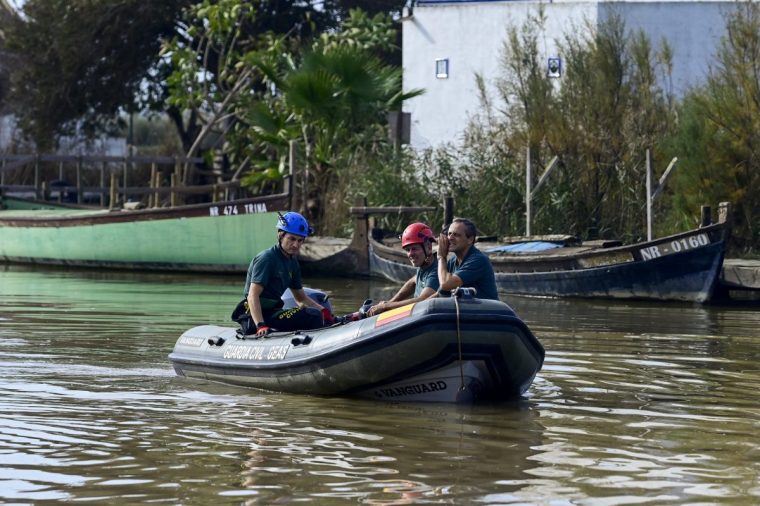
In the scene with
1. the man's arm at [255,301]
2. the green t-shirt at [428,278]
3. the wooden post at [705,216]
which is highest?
the wooden post at [705,216]

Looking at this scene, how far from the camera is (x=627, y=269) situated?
21.0 m

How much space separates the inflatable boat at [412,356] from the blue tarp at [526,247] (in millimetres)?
11188

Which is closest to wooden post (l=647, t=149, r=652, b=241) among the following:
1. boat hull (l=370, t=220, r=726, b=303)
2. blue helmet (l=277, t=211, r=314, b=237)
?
boat hull (l=370, t=220, r=726, b=303)

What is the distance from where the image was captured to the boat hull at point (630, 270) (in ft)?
67.1

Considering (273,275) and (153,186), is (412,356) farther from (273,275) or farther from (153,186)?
(153,186)

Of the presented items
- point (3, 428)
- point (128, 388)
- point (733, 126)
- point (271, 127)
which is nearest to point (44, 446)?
point (3, 428)

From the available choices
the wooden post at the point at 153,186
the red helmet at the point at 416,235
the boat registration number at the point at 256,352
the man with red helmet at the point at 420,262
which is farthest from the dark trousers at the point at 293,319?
the wooden post at the point at 153,186

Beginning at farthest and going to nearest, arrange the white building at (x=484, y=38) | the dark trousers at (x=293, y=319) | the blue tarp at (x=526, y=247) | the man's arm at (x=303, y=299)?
the white building at (x=484, y=38) < the blue tarp at (x=526, y=247) < the man's arm at (x=303, y=299) < the dark trousers at (x=293, y=319)

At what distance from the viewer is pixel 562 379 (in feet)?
40.8

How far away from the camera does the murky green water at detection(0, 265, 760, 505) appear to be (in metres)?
7.86

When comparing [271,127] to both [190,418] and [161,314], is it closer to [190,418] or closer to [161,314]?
[161,314]

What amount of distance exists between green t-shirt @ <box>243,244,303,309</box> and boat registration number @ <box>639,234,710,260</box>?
994 cm

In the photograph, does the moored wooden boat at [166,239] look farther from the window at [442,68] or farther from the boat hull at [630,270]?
the window at [442,68]

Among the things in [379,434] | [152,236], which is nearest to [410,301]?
[379,434]
